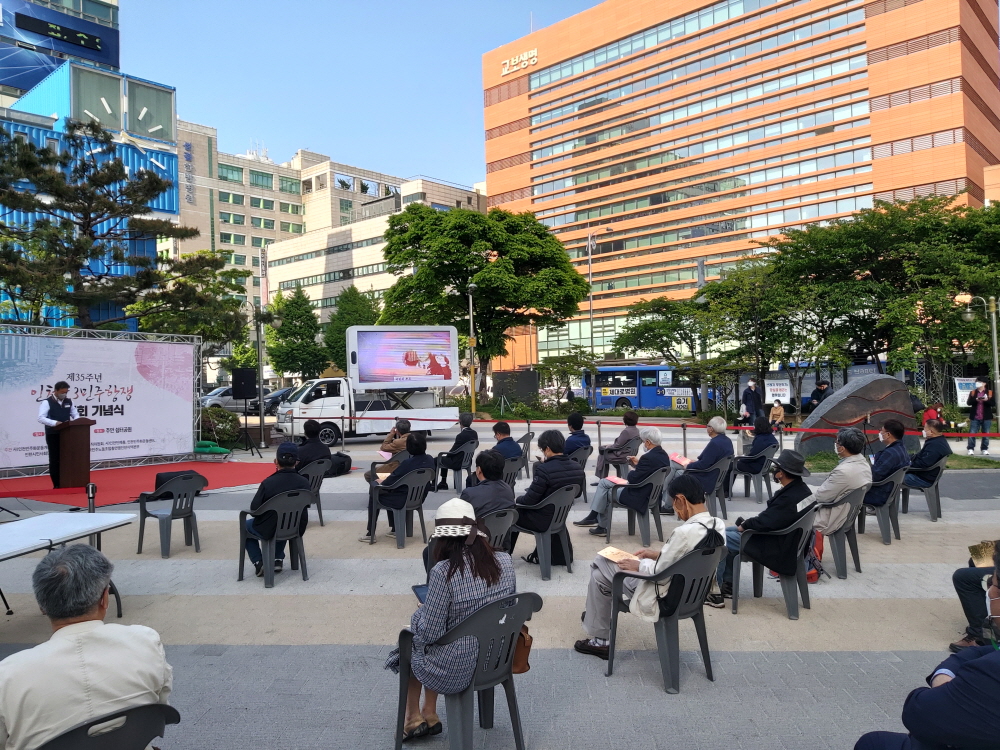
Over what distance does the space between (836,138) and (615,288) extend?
2013cm

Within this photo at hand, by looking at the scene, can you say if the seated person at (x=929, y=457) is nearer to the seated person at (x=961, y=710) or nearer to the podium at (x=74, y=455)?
the seated person at (x=961, y=710)

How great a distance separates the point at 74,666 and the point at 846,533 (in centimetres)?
619

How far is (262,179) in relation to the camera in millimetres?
84000

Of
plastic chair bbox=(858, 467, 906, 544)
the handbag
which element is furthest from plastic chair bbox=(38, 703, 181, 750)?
plastic chair bbox=(858, 467, 906, 544)

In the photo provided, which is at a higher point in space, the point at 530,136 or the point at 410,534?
the point at 530,136

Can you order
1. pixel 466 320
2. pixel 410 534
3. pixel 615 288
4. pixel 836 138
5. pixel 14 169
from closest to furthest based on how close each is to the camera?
1. pixel 410 534
2. pixel 14 169
3. pixel 466 320
4. pixel 836 138
5. pixel 615 288

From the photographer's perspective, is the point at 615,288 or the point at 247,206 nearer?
the point at 615,288

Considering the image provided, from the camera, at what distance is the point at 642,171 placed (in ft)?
194

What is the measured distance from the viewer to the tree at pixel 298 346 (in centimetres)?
5219

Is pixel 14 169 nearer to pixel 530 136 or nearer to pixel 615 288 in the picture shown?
pixel 615 288

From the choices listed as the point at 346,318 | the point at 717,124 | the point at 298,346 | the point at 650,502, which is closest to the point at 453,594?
the point at 650,502

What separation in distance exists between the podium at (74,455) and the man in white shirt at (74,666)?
32.5 ft

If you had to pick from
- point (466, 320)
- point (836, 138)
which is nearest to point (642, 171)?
point (836, 138)

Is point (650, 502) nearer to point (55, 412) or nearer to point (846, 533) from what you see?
point (846, 533)
